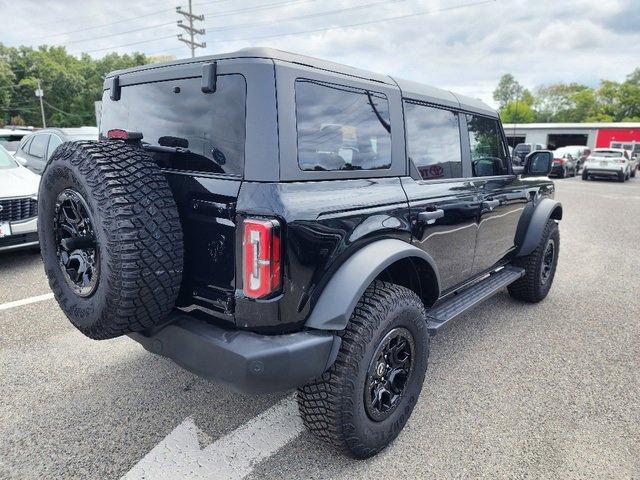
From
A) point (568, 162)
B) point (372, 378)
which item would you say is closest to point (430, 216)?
point (372, 378)

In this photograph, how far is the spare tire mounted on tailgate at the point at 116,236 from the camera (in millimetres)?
1822

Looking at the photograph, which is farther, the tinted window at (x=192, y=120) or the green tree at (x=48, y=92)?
the green tree at (x=48, y=92)

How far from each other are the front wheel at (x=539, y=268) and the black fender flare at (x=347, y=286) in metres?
2.62

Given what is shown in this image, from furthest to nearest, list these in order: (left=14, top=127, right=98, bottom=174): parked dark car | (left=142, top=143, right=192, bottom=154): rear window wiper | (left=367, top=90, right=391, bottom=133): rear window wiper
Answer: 1. (left=14, top=127, right=98, bottom=174): parked dark car
2. (left=367, top=90, right=391, bottom=133): rear window wiper
3. (left=142, top=143, right=192, bottom=154): rear window wiper

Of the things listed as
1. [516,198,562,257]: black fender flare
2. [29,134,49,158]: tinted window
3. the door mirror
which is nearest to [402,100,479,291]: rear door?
[516,198,562,257]: black fender flare

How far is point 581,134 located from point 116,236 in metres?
46.1

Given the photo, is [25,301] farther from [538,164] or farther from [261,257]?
[538,164]

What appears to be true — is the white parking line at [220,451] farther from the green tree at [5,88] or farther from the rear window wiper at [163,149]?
the green tree at [5,88]

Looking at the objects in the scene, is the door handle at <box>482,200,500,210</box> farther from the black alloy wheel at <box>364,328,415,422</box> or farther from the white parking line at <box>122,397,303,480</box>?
the white parking line at <box>122,397,303,480</box>

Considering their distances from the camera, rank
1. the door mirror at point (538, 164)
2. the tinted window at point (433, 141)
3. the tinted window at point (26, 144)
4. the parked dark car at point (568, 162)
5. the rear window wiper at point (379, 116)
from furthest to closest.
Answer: the parked dark car at point (568, 162), the tinted window at point (26, 144), the door mirror at point (538, 164), the tinted window at point (433, 141), the rear window wiper at point (379, 116)

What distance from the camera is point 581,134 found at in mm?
39750

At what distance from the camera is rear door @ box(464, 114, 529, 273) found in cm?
341

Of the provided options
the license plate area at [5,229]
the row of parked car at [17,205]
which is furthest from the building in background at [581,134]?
the license plate area at [5,229]

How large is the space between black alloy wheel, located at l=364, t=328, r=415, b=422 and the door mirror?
8.36ft
